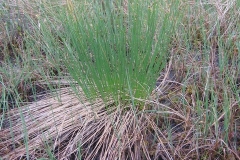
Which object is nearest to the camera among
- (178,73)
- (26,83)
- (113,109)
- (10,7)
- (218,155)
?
(218,155)

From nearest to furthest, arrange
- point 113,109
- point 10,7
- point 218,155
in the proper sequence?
point 218,155 < point 113,109 < point 10,7

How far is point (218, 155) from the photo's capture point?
4.78ft

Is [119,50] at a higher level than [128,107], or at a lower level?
higher

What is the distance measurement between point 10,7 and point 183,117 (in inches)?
68.8

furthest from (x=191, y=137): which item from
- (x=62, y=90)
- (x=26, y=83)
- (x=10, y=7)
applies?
(x=10, y=7)

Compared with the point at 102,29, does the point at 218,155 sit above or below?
below

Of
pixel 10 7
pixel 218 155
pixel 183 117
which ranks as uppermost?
pixel 10 7

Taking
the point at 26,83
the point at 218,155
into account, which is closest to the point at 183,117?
the point at 218,155

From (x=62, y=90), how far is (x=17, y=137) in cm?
40

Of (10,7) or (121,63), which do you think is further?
(10,7)

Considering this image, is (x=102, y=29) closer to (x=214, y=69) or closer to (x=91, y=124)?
(x=91, y=124)

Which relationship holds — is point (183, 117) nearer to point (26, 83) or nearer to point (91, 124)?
point (91, 124)

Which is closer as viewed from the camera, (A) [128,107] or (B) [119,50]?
(B) [119,50]

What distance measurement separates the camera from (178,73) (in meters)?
1.93
